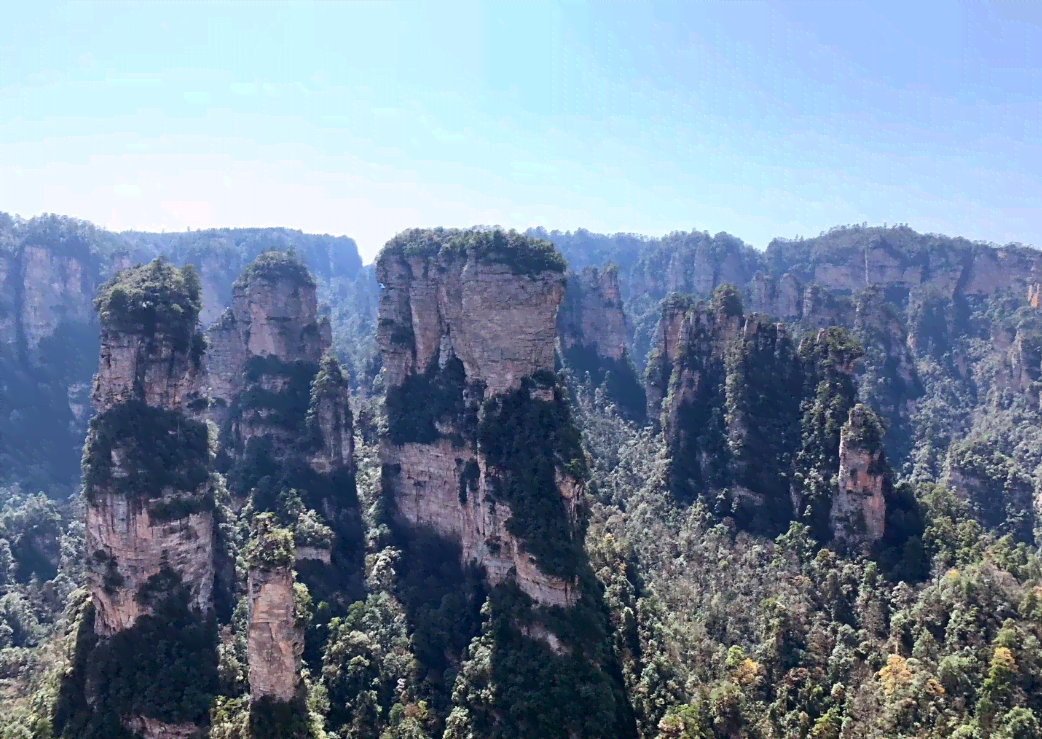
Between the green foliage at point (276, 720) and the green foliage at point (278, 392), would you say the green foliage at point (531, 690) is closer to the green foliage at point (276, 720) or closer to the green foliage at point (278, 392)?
the green foliage at point (276, 720)

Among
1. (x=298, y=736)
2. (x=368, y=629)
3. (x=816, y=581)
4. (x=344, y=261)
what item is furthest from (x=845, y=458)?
(x=344, y=261)

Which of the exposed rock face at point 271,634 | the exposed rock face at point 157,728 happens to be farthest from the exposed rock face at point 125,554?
the exposed rock face at point 271,634

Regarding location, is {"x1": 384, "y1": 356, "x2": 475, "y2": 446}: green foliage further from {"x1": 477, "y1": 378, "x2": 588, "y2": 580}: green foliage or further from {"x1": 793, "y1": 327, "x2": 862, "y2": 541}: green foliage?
{"x1": 793, "y1": 327, "x2": 862, "y2": 541}: green foliage

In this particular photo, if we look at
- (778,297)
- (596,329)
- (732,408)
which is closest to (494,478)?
(732,408)

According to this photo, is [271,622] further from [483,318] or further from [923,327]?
[923,327]

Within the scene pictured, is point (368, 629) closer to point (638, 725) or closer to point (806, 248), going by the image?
point (638, 725)

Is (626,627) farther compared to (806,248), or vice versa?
(806,248)
